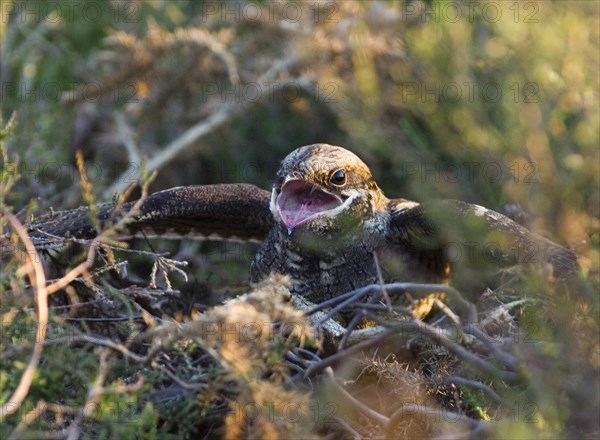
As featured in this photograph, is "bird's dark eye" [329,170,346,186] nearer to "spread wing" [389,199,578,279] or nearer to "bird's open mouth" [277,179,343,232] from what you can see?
"bird's open mouth" [277,179,343,232]

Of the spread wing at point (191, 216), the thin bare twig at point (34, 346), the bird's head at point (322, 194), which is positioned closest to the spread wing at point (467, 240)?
the bird's head at point (322, 194)

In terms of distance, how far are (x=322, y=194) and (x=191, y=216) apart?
2.41 ft

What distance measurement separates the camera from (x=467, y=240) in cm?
327

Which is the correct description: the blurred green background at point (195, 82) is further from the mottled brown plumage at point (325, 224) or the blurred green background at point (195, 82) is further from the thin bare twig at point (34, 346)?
the thin bare twig at point (34, 346)

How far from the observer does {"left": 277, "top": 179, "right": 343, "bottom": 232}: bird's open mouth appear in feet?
14.2

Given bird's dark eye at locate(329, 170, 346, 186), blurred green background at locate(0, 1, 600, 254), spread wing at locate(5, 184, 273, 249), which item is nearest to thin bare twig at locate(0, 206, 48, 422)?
spread wing at locate(5, 184, 273, 249)

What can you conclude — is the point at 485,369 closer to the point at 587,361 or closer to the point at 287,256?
the point at 587,361

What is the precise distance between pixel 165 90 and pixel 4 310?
3.67 meters

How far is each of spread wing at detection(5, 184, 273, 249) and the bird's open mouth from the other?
0.35 metres

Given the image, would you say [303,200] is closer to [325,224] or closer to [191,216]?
[325,224]

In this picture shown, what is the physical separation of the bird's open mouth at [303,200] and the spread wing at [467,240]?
0.34 m

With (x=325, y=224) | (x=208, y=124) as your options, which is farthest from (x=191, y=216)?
(x=208, y=124)

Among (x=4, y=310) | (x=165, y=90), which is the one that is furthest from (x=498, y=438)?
(x=165, y=90)

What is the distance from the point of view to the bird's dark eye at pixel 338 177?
433 centimetres
